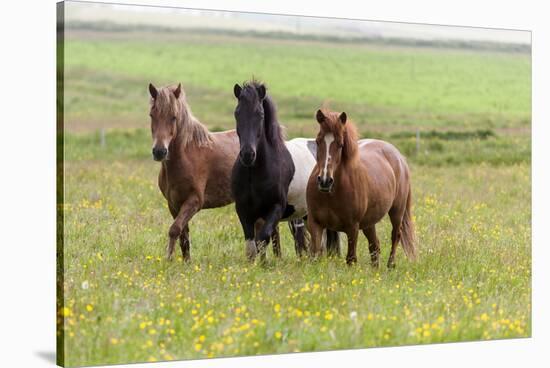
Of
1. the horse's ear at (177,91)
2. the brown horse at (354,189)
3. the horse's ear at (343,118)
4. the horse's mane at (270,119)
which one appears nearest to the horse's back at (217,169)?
the horse's mane at (270,119)

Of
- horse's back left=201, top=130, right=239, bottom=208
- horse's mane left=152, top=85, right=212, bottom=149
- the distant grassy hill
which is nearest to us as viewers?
horse's mane left=152, top=85, right=212, bottom=149

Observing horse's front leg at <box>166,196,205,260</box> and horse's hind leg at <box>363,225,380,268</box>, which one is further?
horse's hind leg at <box>363,225,380,268</box>

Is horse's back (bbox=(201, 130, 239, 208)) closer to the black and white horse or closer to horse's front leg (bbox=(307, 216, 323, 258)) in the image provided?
the black and white horse

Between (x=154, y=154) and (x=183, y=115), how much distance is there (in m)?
0.65

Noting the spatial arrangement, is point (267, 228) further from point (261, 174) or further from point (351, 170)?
point (351, 170)

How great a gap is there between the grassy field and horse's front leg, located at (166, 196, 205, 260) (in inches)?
8.7

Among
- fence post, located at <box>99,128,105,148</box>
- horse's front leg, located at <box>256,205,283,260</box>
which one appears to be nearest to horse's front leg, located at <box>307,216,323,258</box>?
horse's front leg, located at <box>256,205,283,260</box>

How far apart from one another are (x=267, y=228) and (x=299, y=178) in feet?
2.94

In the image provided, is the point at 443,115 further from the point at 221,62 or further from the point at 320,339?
the point at 221,62

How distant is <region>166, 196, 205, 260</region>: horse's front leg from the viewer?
8734 mm

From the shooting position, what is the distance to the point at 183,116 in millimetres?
8664

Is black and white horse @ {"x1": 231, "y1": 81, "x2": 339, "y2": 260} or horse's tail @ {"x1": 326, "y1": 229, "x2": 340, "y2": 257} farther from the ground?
black and white horse @ {"x1": 231, "y1": 81, "x2": 339, "y2": 260}

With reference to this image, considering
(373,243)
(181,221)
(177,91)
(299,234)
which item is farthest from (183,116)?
(373,243)

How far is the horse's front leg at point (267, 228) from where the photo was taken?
875 cm
